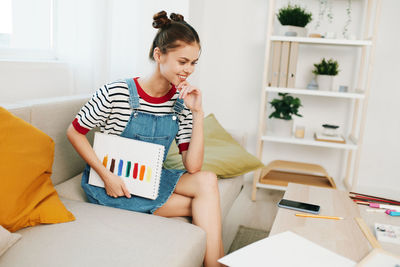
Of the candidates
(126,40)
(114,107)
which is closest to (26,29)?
(126,40)

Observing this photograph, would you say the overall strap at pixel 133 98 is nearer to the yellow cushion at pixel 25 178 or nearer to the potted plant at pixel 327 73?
the yellow cushion at pixel 25 178

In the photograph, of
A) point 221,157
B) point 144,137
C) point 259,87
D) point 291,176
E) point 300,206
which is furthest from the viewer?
point 259,87

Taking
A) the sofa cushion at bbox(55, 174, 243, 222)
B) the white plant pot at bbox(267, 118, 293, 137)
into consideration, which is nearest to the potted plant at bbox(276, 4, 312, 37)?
the white plant pot at bbox(267, 118, 293, 137)

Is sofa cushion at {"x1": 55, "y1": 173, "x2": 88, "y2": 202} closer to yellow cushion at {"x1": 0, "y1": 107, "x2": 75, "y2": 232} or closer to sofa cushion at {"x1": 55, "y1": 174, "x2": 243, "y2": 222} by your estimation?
sofa cushion at {"x1": 55, "y1": 174, "x2": 243, "y2": 222}

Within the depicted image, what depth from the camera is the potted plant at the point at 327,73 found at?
261cm

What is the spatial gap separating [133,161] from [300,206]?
2.07ft

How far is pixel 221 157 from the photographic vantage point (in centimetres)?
196

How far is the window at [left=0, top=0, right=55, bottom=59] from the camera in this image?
1873 millimetres

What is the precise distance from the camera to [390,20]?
2.73 meters

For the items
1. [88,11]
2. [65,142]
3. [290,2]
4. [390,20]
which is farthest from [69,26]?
[390,20]

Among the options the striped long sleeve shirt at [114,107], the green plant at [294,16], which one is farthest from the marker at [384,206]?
the green plant at [294,16]

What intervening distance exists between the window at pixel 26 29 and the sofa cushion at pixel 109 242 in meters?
1.04

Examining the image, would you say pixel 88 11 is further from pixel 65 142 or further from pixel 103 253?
pixel 103 253

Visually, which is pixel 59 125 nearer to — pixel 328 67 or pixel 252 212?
pixel 252 212
